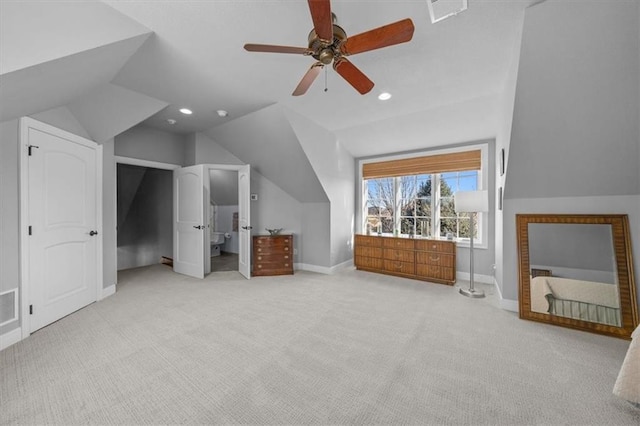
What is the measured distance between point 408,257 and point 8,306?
4737 millimetres

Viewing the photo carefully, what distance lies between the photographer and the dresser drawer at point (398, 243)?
4.13 meters

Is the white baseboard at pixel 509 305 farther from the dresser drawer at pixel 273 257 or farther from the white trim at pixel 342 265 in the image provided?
the dresser drawer at pixel 273 257

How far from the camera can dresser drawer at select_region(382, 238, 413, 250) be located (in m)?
4.13

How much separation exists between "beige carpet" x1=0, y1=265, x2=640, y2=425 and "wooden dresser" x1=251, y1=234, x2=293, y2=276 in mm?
1321

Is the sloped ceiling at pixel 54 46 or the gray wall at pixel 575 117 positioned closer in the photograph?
the sloped ceiling at pixel 54 46

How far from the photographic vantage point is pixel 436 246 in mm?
3895

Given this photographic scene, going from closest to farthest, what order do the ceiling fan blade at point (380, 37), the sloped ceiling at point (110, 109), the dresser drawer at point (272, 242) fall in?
1. the ceiling fan blade at point (380, 37)
2. the sloped ceiling at point (110, 109)
3. the dresser drawer at point (272, 242)

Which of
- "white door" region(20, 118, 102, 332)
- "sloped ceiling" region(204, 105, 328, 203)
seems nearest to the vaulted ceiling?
"sloped ceiling" region(204, 105, 328, 203)

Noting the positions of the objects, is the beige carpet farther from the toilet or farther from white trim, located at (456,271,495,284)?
the toilet

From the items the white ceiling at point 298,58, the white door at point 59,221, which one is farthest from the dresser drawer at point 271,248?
the white ceiling at point 298,58

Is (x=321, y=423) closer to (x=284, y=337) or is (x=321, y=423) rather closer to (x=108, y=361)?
(x=284, y=337)

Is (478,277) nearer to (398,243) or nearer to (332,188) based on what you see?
(398,243)

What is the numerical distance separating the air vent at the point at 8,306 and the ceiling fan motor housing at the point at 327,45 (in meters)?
3.32

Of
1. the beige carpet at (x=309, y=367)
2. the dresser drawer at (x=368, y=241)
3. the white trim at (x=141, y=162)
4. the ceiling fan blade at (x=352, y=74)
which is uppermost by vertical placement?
the ceiling fan blade at (x=352, y=74)
